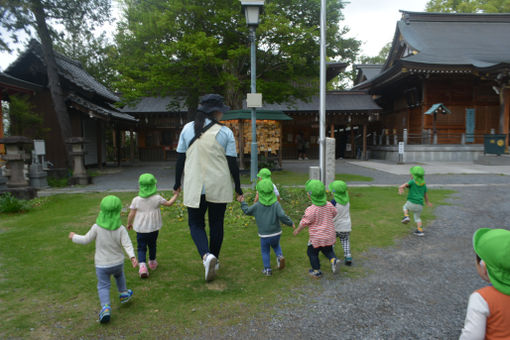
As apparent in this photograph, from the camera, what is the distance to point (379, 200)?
818cm

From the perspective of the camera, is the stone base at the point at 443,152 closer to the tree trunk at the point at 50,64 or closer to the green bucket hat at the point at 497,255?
the tree trunk at the point at 50,64

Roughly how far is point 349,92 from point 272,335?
23921 mm

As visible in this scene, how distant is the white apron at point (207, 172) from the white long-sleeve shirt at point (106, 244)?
74 cm

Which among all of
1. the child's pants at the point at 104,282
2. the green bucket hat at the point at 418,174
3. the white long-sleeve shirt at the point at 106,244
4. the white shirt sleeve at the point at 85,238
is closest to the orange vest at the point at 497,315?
the white long-sleeve shirt at the point at 106,244

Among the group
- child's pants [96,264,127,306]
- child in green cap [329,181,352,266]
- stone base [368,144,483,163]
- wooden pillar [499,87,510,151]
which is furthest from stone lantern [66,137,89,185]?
wooden pillar [499,87,510,151]

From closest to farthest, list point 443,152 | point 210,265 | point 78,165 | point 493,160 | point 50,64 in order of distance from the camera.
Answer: point 210,265 → point 78,165 → point 50,64 → point 493,160 → point 443,152

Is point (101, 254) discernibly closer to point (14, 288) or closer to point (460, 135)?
point (14, 288)

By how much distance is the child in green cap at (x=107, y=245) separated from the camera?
2.87 m

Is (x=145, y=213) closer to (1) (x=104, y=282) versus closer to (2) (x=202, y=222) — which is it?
(2) (x=202, y=222)

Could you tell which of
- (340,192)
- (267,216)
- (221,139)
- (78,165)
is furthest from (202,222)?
(78,165)

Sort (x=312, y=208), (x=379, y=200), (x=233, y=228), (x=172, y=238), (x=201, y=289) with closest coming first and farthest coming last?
(x=201, y=289)
(x=312, y=208)
(x=172, y=238)
(x=233, y=228)
(x=379, y=200)

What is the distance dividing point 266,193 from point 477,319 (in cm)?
236

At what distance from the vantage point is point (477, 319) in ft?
5.41

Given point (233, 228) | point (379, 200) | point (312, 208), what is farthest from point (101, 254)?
point (379, 200)
